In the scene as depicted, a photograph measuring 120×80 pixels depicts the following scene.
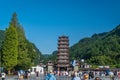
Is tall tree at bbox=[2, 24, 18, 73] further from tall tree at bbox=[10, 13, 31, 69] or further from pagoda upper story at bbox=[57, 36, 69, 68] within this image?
pagoda upper story at bbox=[57, 36, 69, 68]

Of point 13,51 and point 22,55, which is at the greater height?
point 13,51

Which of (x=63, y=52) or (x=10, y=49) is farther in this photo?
(x=63, y=52)

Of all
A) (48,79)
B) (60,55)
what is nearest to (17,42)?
(60,55)

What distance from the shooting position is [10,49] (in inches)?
3893

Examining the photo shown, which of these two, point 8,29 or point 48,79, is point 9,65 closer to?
point 8,29

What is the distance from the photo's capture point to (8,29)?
10000 centimetres

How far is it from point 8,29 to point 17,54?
634 centimetres

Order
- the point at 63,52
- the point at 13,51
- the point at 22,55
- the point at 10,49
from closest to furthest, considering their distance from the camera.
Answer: the point at 13,51, the point at 10,49, the point at 22,55, the point at 63,52

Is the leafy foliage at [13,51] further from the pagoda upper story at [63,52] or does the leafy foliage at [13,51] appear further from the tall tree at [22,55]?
the pagoda upper story at [63,52]

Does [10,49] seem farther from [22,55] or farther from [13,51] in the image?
[22,55]

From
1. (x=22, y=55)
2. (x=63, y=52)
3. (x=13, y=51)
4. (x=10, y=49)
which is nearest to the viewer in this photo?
(x=13, y=51)

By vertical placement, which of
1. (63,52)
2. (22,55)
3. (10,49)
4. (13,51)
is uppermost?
(63,52)

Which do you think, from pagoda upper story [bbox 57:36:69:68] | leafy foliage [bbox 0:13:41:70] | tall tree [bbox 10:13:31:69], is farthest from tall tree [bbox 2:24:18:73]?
pagoda upper story [bbox 57:36:69:68]

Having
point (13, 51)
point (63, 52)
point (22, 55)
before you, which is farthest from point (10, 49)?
point (63, 52)
